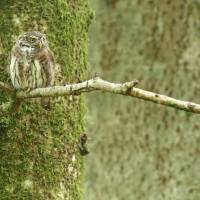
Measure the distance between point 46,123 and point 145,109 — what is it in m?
3.87

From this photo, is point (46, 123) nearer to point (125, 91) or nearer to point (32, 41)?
point (32, 41)

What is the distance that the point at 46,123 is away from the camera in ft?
17.4

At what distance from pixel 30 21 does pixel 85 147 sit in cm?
78

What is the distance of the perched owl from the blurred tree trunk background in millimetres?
3628

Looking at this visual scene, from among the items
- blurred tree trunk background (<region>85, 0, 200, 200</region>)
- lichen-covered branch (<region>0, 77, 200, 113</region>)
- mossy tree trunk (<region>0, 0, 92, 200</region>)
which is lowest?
blurred tree trunk background (<region>85, 0, 200, 200</region>)

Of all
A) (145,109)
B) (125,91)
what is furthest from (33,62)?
(145,109)

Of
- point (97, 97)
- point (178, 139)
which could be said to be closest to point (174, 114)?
point (178, 139)

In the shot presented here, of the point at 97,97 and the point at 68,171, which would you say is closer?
the point at 68,171

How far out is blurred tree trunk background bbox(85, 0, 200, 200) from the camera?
348 inches

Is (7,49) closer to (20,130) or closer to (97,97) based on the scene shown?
(20,130)

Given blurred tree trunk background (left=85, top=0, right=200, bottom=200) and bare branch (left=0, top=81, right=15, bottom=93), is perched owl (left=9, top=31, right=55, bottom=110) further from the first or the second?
blurred tree trunk background (left=85, top=0, right=200, bottom=200)

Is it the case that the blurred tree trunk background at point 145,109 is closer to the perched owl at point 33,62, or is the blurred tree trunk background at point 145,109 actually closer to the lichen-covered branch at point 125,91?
the perched owl at point 33,62

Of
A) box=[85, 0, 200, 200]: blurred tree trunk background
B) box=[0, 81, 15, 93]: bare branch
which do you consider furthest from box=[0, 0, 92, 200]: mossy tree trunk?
box=[85, 0, 200, 200]: blurred tree trunk background

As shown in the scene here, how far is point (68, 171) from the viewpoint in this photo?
5.34 m
